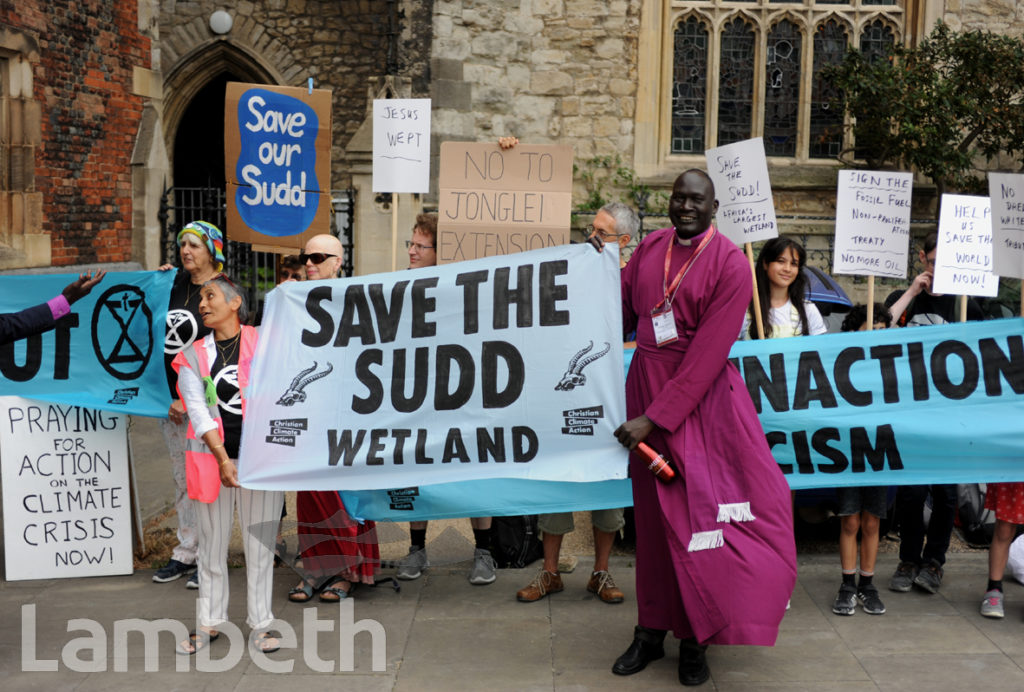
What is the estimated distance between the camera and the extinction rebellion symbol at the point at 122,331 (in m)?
6.05

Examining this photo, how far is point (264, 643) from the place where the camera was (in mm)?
4922

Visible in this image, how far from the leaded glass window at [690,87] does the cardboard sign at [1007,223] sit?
8.15 metres

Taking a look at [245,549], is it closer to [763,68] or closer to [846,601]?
[846,601]

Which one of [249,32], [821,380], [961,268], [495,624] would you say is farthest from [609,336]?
[249,32]

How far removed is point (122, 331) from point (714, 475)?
3.50 m

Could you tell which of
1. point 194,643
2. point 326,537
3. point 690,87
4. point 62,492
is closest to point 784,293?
point 326,537

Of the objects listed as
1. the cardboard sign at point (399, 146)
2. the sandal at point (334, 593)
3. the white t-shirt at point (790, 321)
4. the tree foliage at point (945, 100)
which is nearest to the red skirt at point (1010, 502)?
the white t-shirt at point (790, 321)

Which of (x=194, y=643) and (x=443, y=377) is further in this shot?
(x=443, y=377)

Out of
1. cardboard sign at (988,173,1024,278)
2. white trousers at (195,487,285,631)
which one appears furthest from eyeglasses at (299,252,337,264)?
cardboard sign at (988,173,1024,278)

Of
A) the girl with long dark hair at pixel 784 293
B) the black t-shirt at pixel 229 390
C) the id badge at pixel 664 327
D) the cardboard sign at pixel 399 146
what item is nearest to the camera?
the id badge at pixel 664 327

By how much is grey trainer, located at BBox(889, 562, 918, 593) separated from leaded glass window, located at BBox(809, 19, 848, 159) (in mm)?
8406

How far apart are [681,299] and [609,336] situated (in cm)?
49

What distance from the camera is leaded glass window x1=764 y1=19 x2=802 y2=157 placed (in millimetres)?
13344

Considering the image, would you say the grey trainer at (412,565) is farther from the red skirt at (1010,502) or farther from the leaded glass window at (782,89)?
the leaded glass window at (782,89)
